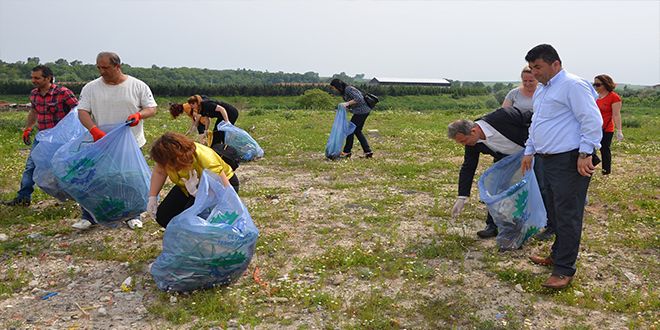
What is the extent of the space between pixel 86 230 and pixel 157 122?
11.0 metres

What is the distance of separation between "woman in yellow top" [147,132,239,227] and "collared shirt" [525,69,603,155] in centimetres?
242

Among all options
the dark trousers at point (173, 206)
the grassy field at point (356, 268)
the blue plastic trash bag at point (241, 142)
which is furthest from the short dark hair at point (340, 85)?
the dark trousers at point (173, 206)

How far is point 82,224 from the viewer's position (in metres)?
5.44

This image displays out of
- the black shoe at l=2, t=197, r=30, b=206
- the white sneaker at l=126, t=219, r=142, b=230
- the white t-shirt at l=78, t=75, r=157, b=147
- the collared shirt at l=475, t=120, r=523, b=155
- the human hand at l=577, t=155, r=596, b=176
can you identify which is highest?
the white t-shirt at l=78, t=75, r=157, b=147

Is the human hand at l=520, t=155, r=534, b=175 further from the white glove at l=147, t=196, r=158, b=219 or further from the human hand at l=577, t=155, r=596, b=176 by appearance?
the white glove at l=147, t=196, r=158, b=219

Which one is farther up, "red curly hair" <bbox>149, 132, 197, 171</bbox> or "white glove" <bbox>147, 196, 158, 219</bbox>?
"red curly hair" <bbox>149, 132, 197, 171</bbox>

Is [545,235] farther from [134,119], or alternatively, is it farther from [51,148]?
[51,148]

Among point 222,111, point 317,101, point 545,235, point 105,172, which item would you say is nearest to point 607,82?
point 545,235

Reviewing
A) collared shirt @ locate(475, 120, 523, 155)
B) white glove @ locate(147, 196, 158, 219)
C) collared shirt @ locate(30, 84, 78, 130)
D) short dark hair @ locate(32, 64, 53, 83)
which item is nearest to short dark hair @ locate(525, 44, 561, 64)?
collared shirt @ locate(475, 120, 523, 155)

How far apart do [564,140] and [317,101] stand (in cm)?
3004

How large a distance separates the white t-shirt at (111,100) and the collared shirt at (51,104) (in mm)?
753

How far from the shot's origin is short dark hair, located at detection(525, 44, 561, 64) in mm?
3779

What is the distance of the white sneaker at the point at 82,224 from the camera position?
541 cm

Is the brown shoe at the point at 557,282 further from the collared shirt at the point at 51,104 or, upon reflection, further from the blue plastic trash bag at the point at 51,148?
the collared shirt at the point at 51,104
